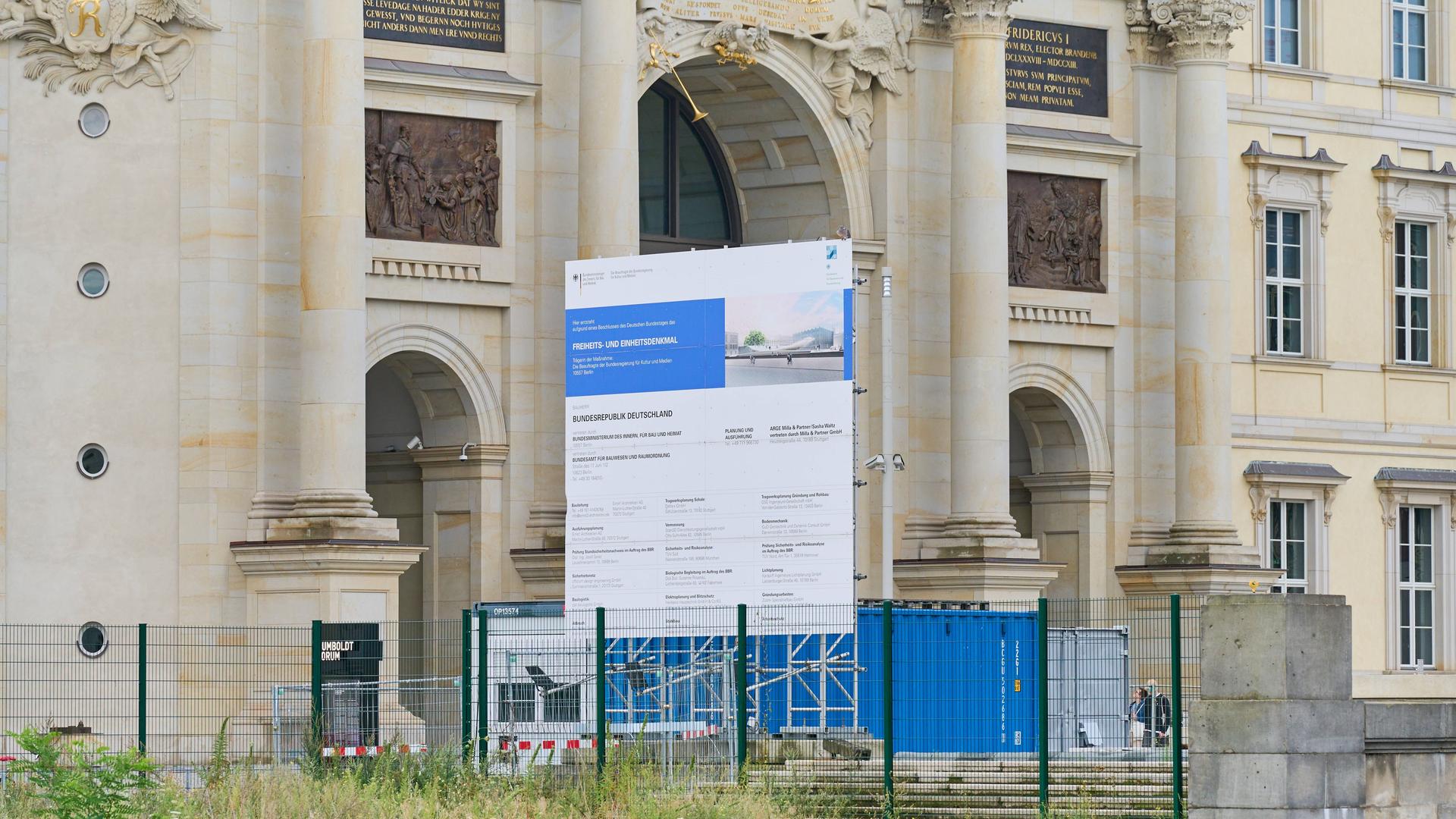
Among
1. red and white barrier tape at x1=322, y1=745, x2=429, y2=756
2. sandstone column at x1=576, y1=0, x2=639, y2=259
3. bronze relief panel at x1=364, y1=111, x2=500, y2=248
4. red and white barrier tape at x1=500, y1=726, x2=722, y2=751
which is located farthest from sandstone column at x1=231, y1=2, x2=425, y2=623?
red and white barrier tape at x1=500, y1=726, x2=722, y2=751

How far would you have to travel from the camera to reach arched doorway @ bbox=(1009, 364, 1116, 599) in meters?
44.7

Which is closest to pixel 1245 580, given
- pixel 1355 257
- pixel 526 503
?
pixel 1355 257

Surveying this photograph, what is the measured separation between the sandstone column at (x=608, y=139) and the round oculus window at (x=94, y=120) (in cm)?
584

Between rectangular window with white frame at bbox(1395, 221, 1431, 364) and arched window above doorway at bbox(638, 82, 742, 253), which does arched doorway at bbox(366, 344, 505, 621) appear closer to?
arched window above doorway at bbox(638, 82, 742, 253)

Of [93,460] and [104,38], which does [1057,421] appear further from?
[104,38]

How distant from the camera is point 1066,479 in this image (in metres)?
45.1

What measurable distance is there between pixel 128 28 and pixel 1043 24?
1383cm

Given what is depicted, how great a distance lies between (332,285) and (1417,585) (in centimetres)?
2030

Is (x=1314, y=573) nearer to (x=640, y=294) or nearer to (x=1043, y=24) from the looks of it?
(x=1043, y=24)

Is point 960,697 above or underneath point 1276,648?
underneath

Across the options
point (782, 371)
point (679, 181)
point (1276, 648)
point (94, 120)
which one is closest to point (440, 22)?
point (94, 120)

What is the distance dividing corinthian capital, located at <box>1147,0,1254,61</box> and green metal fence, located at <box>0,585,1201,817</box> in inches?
482

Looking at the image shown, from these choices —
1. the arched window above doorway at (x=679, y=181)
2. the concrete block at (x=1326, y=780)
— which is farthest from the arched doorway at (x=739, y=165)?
the concrete block at (x=1326, y=780)

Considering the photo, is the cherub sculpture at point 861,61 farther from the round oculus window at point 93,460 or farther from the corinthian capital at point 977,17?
the round oculus window at point 93,460
